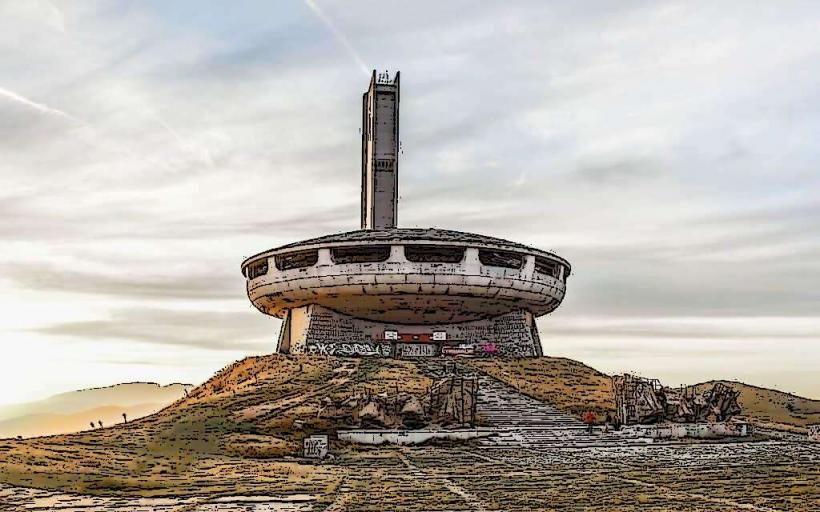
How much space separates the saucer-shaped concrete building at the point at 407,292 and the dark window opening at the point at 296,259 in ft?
0.15

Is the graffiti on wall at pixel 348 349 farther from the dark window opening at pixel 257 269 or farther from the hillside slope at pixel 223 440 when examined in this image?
the dark window opening at pixel 257 269

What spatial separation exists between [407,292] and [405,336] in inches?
161

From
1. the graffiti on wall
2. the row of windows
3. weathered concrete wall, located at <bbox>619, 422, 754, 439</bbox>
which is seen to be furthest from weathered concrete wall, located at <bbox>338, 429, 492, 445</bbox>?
the row of windows

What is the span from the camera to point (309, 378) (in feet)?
111

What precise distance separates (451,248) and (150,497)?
86.6ft

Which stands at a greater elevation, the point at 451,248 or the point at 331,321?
the point at 451,248

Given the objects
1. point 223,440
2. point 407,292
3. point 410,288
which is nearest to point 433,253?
point 410,288

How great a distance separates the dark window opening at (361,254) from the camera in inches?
1585

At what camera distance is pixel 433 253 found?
40500mm

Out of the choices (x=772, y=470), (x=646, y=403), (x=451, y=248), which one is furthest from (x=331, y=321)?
(x=772, y=470)

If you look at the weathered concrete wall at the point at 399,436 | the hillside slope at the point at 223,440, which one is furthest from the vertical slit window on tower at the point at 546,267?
the weathered concrete wall at the point at 399,436

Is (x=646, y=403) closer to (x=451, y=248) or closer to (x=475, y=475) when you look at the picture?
(x=475, y=475)

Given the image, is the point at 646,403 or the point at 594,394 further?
the point at 594,394

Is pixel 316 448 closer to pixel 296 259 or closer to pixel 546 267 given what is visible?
pixel 296 259
